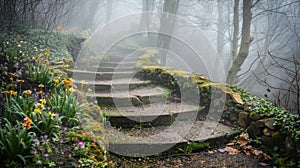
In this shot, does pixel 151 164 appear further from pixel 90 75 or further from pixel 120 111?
pixel 90 75

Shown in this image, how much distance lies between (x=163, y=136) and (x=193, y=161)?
536mm

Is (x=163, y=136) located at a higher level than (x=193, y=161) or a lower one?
higher

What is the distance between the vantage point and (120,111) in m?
3.17

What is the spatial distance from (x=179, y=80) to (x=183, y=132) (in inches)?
56.6

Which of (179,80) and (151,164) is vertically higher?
(179,80)

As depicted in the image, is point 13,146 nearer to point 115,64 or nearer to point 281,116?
point 281,116

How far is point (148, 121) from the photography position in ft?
10.1

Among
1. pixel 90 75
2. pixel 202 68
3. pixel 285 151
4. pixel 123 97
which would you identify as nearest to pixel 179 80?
pixel 123 97

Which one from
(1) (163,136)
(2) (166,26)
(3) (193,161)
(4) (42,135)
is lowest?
(3) (193,161)

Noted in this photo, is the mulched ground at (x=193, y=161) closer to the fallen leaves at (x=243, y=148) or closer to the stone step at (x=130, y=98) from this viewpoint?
the fallen leaves at (x=243, y=148)

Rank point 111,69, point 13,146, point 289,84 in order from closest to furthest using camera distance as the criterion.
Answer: point 13,146 < point 111,69 < point 289,84

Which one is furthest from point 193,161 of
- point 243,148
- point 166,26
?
point 166,26

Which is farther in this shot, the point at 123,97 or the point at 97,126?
the point at 123,97

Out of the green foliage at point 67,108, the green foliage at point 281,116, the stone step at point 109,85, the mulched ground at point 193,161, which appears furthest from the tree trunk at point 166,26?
the green foliage at point 67,108
